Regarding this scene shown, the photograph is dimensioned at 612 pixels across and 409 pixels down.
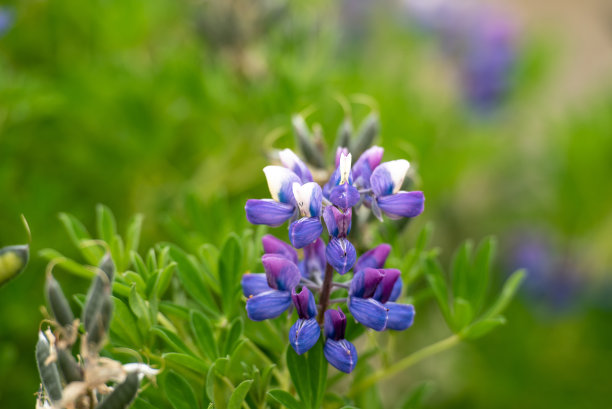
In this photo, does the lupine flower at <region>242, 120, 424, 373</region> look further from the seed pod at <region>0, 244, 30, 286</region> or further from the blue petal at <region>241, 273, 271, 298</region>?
the seed pod at <region>0, 244, 30, 286</region>

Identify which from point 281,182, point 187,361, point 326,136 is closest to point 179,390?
point 187,361

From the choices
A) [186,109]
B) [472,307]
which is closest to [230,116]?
[186,109]

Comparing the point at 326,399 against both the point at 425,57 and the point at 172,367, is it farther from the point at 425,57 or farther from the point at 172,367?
the point at 425,57

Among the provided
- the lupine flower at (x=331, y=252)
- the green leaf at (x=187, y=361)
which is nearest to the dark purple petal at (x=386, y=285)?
the lupine flower at (x=331, y=252)

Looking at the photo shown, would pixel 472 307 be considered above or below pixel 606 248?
above

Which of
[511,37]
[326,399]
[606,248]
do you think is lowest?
[606,248]
